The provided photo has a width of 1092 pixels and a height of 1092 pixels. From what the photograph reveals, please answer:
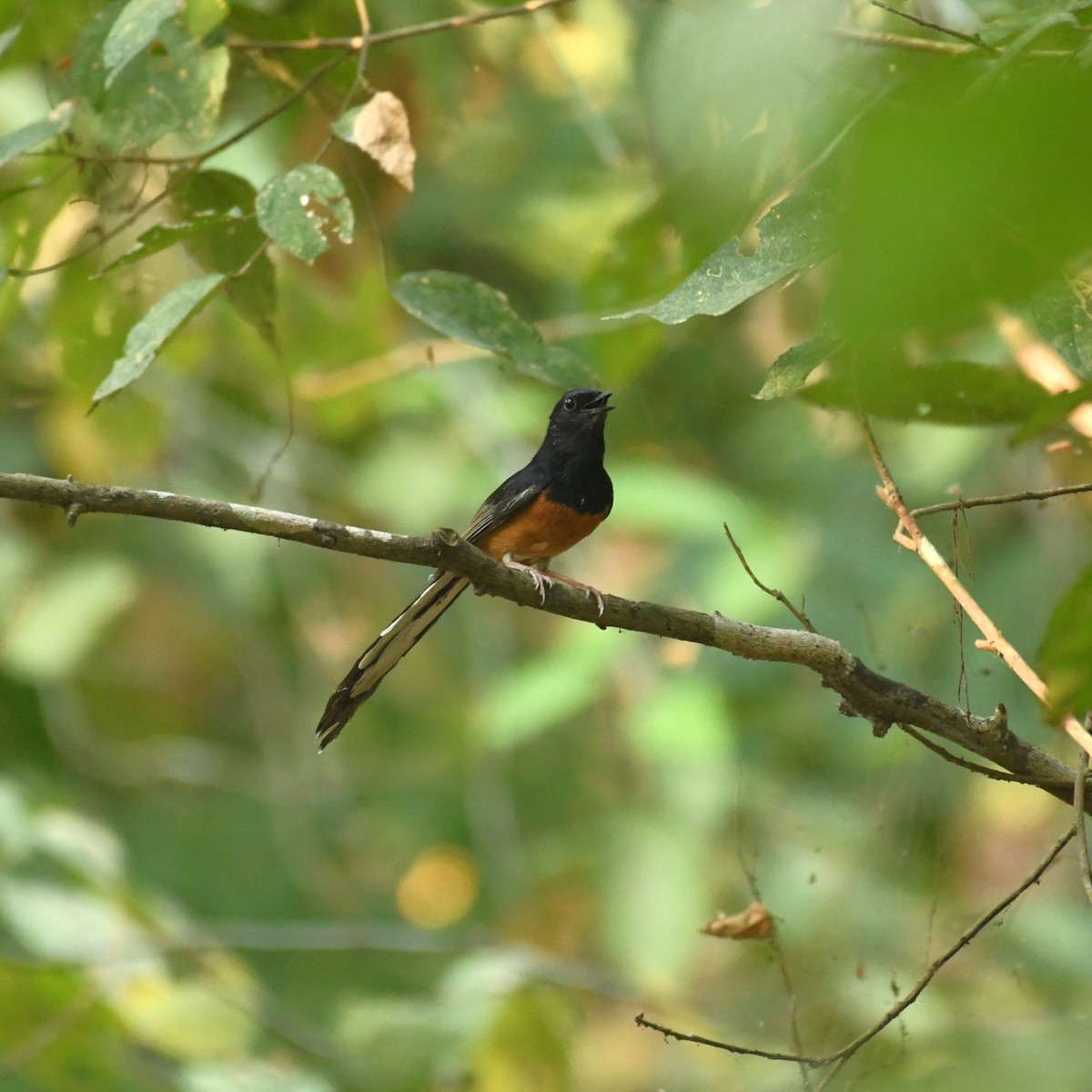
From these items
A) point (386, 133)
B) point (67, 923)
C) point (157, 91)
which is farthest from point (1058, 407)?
point (67, 923)

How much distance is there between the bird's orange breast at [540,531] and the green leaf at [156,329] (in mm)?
1874

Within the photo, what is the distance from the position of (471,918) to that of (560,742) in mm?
1217

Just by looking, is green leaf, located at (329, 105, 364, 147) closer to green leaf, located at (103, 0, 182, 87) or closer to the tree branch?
green leaf, located at (103, 0, 182, 87)

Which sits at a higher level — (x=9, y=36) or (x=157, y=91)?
(x=9, y=36)

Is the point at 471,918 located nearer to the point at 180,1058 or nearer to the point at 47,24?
the point at 180,1058

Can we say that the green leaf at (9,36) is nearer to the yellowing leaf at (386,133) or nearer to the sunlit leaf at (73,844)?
the yellowing leaf at (386,133)

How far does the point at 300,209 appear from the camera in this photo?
251 centimetres

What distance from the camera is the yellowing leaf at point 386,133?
272 centimetres

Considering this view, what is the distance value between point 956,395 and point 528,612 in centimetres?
583

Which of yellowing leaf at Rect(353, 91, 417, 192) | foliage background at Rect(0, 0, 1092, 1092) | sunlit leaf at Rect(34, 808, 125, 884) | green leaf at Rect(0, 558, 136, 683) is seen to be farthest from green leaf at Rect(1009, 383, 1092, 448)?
green leaf at Rect(0, 558, 136, 683)

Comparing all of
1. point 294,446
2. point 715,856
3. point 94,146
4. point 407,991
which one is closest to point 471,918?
point 407,991

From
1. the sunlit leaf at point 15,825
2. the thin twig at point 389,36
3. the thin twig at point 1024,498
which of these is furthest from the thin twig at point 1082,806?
the sunlit leaf at point 15,825

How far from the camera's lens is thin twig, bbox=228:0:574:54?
10.1 feet

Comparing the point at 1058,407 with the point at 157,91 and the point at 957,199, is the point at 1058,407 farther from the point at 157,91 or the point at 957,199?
the point at 157,91
